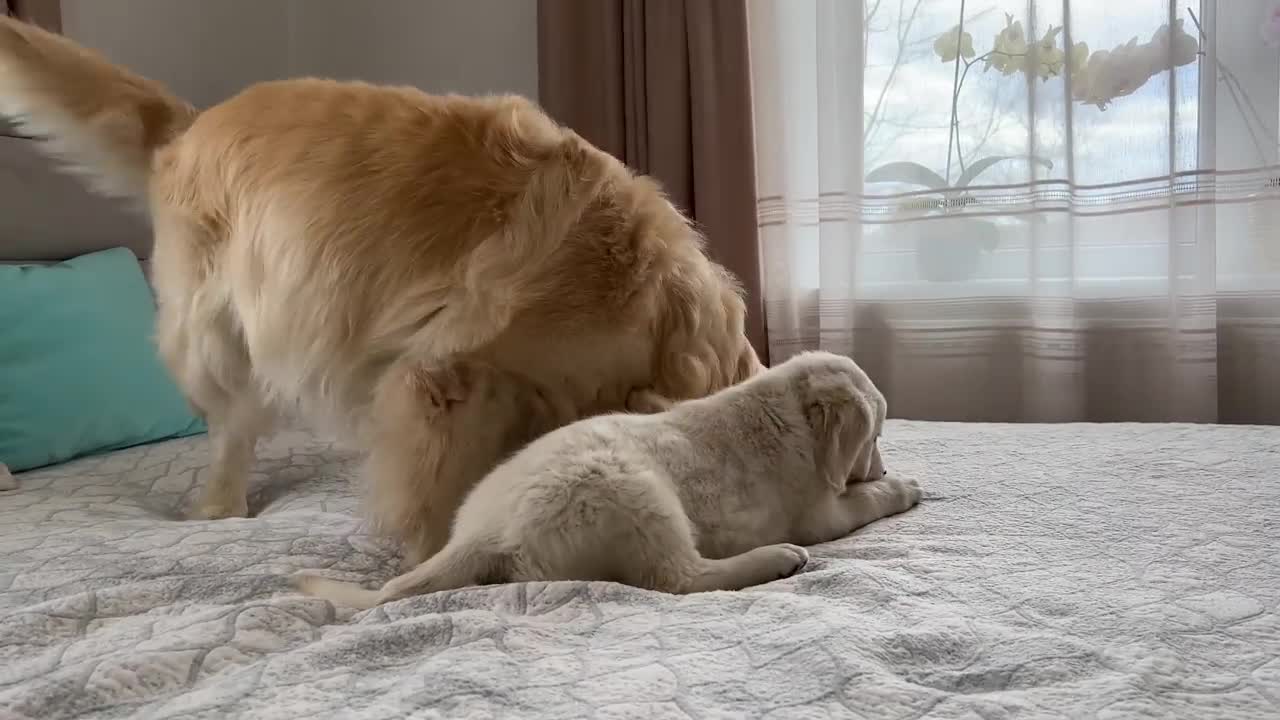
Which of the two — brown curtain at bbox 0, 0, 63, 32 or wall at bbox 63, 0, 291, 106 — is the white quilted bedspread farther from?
wall at bbox 63, 0, 291, 106

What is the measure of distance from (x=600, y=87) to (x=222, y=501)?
1724 millimetres

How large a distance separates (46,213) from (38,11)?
590 millimetres

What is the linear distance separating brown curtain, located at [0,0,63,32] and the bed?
1428mm

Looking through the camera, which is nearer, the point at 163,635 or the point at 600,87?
the point at 163,635

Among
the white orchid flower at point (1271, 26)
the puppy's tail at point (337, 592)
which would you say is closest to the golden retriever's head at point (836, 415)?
the puppy's tail at point (337, 592)

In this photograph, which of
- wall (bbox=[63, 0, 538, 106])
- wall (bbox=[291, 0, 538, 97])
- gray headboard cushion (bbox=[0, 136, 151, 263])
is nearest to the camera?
gray headboard cushion (bbox=[0, 136, 151, 263])

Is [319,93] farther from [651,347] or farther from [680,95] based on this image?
[680,95]

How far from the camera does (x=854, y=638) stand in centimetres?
85

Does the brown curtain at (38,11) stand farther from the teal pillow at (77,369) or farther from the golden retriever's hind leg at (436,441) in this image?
the golden retriever's hind leg at (436,441)

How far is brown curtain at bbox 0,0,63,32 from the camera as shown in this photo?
2.29 meters

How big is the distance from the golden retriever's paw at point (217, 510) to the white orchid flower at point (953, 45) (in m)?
1.99

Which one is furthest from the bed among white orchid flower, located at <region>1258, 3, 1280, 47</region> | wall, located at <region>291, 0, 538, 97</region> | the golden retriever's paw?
wall, located at <region>291, 0, 538, 97</region>

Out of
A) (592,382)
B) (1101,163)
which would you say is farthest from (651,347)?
(1101,163)

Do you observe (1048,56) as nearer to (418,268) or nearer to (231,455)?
(418,268)
